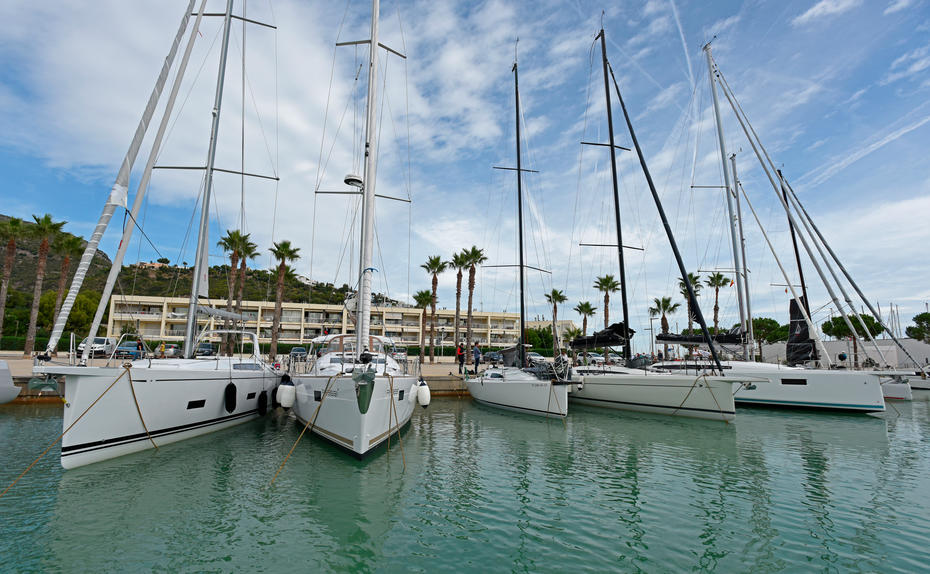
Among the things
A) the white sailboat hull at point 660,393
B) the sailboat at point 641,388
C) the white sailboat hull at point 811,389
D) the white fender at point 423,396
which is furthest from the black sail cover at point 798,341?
the white fender at point 423,396

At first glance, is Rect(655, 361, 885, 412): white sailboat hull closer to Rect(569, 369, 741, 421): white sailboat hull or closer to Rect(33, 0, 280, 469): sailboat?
Rect(569, 369, 741, 421): white sailboat hull

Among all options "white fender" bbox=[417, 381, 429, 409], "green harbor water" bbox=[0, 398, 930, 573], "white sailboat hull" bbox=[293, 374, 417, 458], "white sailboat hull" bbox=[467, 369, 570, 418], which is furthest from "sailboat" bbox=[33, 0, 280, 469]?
"white sailboat hull" bbox=[467, 369, 570, 418]

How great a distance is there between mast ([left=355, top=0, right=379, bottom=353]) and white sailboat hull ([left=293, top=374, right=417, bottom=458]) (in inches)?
45.1

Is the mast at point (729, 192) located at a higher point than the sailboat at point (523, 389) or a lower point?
higher

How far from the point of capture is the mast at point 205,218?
1275cm

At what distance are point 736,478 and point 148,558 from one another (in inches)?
378

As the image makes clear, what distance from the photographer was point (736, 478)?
27.7 ft

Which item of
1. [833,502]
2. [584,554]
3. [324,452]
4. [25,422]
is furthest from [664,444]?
[25,422]

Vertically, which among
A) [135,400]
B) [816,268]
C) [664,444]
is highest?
[816,268]

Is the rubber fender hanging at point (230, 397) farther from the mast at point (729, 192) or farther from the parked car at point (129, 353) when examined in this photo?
the mast at point (729, 192)

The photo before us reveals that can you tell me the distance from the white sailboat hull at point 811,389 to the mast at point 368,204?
13.8m

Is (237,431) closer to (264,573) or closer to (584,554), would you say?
(264,573)

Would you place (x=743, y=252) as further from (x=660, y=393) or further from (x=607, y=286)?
(x=607, y=286)

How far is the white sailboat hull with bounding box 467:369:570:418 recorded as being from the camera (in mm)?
15555
